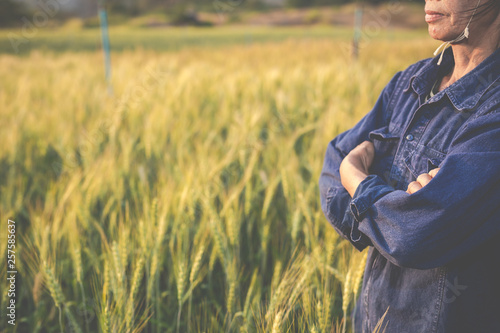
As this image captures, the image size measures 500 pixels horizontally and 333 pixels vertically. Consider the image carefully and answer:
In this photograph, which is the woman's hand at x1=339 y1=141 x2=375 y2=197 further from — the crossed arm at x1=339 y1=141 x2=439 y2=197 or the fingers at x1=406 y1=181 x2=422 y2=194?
the fingers at x1=406 y1=181 x2=422 y2=194

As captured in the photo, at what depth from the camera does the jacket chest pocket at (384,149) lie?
0.88 meters

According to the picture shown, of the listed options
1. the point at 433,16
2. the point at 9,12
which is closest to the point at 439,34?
the point at 433,16

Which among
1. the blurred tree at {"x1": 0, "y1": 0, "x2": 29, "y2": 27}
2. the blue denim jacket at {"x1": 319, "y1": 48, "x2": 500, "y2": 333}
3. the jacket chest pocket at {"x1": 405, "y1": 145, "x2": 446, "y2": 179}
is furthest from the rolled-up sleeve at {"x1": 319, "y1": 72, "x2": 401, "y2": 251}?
the blurred tree at {"x1": 0, "y1": 0, "x2": 29, "y2": 27}

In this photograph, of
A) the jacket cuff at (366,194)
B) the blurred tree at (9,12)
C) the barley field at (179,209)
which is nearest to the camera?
the jacket cuff at (366,194)

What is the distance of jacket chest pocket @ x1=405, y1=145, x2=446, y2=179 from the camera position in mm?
745

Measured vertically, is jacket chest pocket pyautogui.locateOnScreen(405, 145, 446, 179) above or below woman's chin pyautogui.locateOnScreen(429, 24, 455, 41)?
below

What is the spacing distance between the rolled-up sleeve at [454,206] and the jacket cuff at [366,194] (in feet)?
0.11

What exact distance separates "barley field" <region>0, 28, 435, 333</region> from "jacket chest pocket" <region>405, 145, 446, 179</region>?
1.05ft

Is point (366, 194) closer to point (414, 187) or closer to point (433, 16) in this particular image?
point (414, 187)

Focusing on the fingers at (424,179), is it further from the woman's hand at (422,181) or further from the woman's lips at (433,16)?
the woman's lips at (433,16)

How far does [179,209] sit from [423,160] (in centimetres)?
88

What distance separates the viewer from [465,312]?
70cm

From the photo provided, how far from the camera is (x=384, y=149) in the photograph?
0.90 meters

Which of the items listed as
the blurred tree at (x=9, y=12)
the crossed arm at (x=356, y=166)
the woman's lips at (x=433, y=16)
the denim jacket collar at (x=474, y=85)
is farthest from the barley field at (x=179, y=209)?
the blurred tree at (x=9, y=12)
